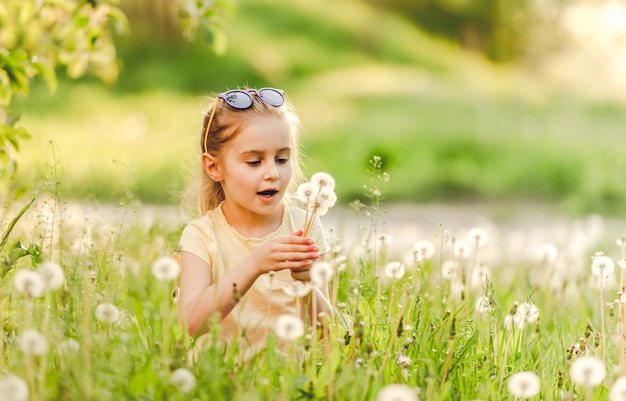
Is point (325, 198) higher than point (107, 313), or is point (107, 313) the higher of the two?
point (325, 198)

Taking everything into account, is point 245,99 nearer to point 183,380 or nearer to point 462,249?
point 183,380

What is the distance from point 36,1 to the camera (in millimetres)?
3537

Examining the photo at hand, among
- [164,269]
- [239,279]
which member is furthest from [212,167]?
[164,269]

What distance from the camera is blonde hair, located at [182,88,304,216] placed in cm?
270

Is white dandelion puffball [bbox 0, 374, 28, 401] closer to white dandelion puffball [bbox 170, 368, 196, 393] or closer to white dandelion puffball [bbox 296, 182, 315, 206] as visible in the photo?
white dandelion puffball [bbox 170, 368, 196, 393]

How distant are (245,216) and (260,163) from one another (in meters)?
0.20

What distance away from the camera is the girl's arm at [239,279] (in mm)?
2396

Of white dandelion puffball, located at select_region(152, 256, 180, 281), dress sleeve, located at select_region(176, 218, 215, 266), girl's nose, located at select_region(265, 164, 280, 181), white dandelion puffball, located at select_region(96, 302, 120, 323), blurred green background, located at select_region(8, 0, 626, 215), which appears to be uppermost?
blurred green background, located at select_region(8, 0, 626, 215)

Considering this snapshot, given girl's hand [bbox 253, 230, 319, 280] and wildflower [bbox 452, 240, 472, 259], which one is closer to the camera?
girl's hand [bbox 253, 230, 319, 280]

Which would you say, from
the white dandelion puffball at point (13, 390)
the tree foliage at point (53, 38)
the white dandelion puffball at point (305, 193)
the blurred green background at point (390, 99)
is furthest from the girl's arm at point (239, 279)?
the blurred green background at point (390, 99)

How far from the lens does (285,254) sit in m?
2.38

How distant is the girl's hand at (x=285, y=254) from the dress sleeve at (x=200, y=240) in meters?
0.32

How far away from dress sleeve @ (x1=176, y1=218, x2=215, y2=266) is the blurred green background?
3348 mm

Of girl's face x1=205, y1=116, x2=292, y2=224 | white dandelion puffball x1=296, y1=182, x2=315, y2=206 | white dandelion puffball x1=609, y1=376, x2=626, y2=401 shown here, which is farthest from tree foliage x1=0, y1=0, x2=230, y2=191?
white dandelion puffball x1=609, y1=376, x2=626, y2=401
